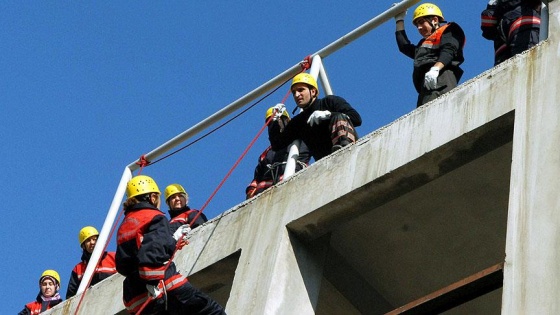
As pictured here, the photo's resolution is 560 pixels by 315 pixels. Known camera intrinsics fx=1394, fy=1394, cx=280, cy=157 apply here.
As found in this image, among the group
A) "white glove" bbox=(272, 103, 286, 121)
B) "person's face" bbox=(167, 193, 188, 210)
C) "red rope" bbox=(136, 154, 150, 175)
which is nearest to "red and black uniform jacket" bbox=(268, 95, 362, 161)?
"white glove" bbox=(272, 103, 286, 121)

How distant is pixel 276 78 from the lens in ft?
46.9

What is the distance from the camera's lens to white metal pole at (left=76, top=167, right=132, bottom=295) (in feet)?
46.2

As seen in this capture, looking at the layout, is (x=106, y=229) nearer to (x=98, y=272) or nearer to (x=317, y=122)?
(x=98, y=272)

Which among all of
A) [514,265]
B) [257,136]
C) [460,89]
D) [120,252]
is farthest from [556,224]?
[257,136]

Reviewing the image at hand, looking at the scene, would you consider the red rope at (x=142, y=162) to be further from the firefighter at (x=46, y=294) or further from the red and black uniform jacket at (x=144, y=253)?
the red and black uniform jacket at (x=144, y=253)

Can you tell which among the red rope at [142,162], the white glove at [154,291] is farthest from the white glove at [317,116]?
the red rope at [142,162]

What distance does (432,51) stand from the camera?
12.7 metres

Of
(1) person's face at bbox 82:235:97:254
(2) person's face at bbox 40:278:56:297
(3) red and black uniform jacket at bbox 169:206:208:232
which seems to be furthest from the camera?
(2) person's face at bbox 40:278:56:297

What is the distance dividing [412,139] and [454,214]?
962mm

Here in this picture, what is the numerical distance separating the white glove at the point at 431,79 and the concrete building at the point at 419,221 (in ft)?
2.59

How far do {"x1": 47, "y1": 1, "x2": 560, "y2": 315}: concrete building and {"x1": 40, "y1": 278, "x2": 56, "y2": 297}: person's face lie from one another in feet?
12.8

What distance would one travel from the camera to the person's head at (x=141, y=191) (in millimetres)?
11547

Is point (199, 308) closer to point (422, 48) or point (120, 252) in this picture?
point (120, 252)

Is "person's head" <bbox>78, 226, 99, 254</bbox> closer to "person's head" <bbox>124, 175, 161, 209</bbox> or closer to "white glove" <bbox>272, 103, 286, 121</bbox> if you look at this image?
"white glove" <bbox>272, 103, 286, 121</bbox>
